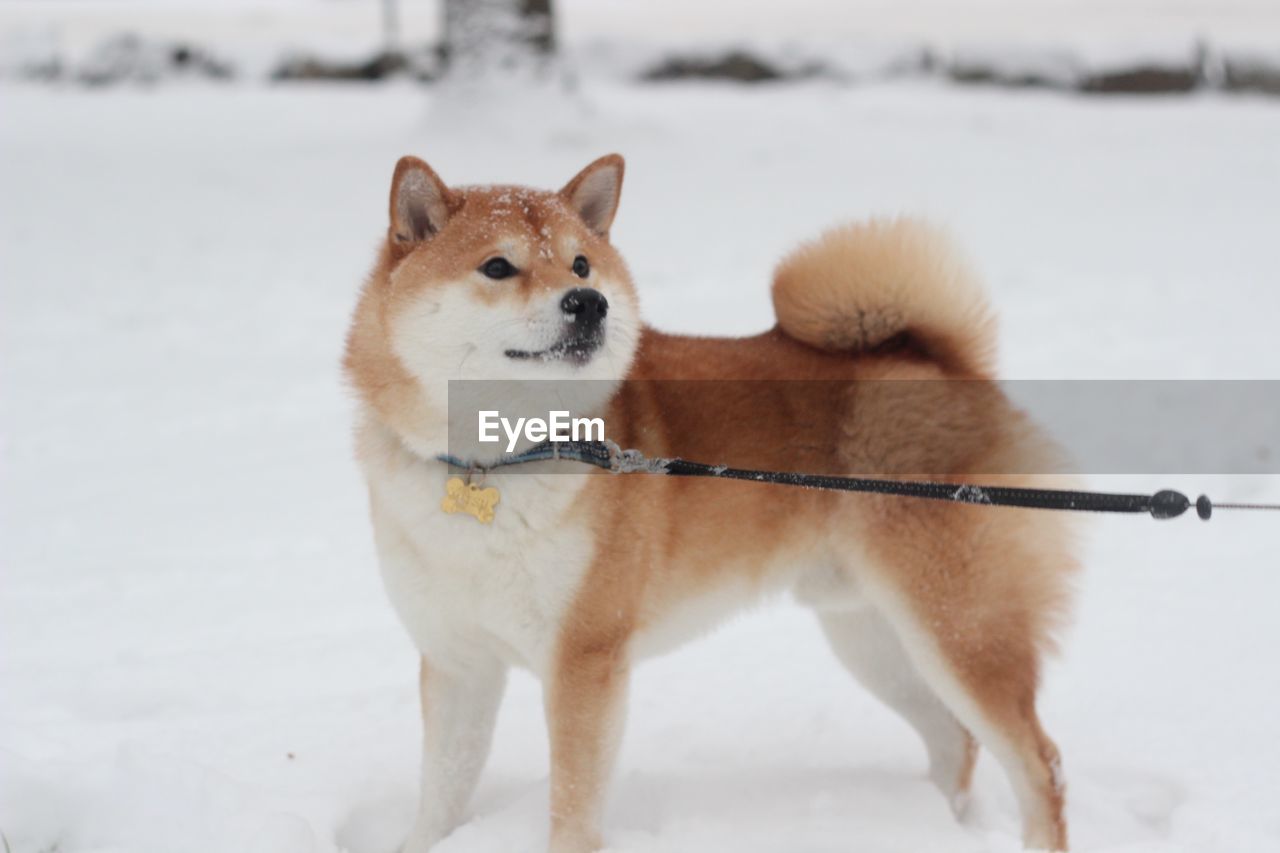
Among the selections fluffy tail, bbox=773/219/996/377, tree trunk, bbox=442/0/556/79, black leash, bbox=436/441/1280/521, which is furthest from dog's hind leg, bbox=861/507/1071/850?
tree trunk, bbox=442/0/556/79

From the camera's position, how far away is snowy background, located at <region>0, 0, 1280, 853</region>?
2900mm

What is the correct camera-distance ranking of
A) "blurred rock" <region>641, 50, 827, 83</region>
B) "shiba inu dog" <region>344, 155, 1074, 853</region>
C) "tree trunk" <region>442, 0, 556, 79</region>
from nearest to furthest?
"shiba inu dog" <region>344, 155, 1074, 853</region> → "tree trunk" <region>442, 0, 556, 79</region> → "blurred rock" <region>641, 50, 827, 83</region>

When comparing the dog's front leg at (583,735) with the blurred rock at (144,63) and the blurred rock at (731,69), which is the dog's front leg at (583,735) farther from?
the blurred rock at (144,63)

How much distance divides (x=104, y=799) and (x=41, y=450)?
9.65ft

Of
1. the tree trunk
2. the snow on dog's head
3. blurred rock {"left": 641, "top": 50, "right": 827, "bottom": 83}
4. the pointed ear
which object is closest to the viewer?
the snow on dog's head

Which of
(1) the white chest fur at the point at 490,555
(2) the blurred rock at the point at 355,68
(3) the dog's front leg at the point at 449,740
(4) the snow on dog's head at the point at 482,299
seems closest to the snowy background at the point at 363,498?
(3) the dog's front leg at the point at 449,740

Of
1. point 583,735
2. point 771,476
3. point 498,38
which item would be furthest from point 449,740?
point 498,38

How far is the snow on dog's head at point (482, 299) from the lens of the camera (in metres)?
2.36

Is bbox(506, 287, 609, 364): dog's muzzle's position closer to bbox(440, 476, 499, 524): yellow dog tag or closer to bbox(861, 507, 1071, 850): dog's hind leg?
bbox(440, 476, 499, 524): yellow dog tag

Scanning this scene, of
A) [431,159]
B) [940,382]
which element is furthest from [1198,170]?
[940,382]

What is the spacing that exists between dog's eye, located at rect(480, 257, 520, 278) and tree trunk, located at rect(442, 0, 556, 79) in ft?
24.0

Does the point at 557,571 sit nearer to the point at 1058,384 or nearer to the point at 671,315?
the point at 1058,384

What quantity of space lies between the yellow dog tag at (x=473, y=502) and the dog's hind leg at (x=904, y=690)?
1108mm

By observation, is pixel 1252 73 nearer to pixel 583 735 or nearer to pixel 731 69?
pixel 731 69
